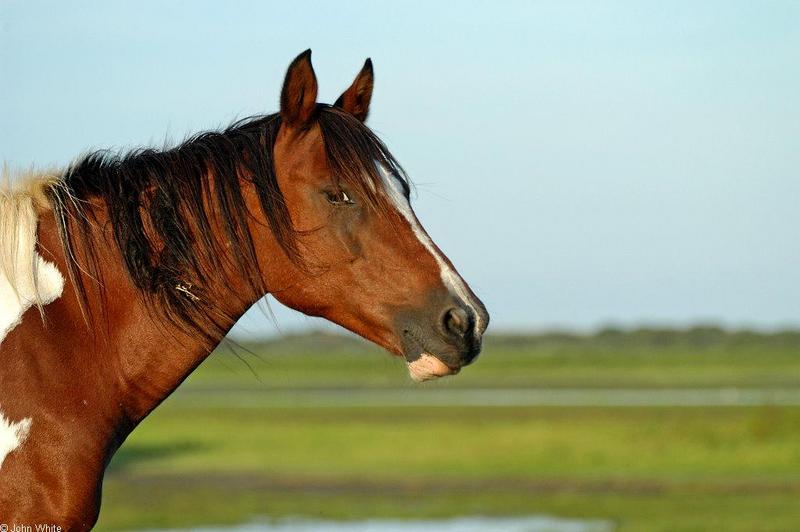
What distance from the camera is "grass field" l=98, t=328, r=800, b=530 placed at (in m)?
15.4

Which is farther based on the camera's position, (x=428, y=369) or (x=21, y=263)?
(x=428, y=369)

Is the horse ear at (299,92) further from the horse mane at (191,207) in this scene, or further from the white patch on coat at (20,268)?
the white patch on coat at (20,268)

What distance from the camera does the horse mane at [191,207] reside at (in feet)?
12.9

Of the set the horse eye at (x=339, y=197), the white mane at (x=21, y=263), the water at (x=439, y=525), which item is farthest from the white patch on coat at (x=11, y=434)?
the water at (x=439, y=525)

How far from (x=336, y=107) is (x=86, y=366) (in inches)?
52.6

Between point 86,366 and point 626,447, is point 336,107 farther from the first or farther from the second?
point 626,447

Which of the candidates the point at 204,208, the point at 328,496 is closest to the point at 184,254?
the point at 204,208

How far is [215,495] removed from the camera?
1714cm

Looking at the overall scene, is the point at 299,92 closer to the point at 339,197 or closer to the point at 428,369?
the point at 339,197

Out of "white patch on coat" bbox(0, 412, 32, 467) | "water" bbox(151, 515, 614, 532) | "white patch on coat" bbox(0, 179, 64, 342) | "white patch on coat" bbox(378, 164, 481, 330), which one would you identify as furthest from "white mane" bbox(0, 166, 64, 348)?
"water" bbox(151, 515, 614, 532)

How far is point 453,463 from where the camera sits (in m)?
20.6

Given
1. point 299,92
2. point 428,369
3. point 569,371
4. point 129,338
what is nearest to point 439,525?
point 428,369

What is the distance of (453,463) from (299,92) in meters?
17.2

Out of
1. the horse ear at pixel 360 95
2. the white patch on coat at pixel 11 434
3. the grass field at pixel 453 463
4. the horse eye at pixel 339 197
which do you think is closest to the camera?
the white patch on coat at pixel 11 434
